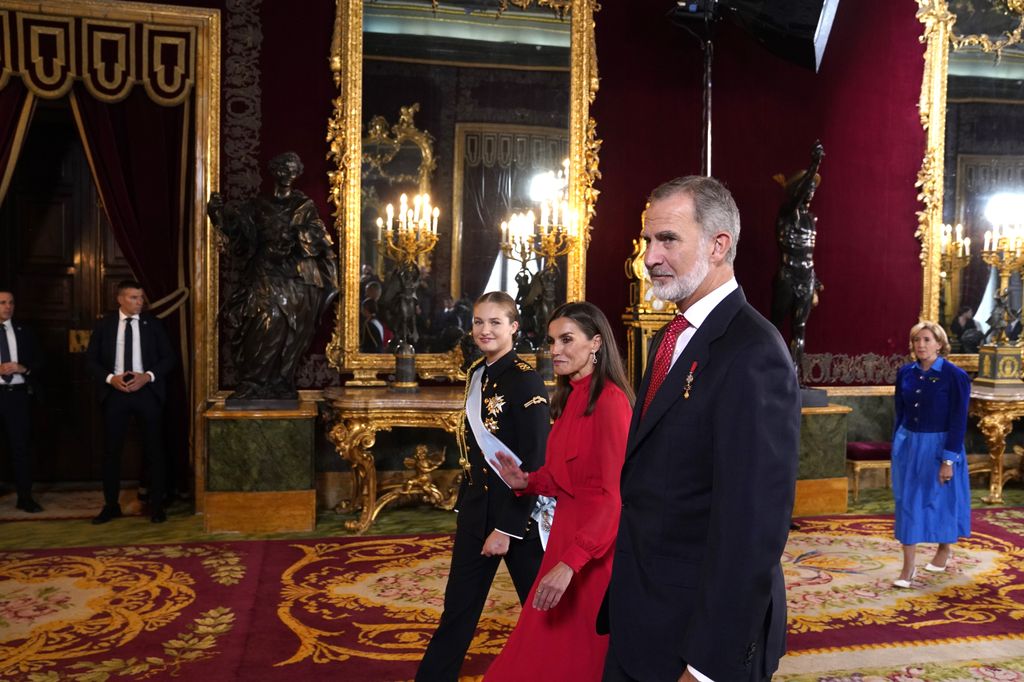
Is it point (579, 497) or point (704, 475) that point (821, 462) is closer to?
point (579, 497)

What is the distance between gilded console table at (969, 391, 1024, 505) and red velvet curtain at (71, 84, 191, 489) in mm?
6055

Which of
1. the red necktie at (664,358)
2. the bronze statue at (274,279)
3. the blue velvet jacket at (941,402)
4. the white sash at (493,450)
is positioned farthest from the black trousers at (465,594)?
the bronze statue at (274,279)

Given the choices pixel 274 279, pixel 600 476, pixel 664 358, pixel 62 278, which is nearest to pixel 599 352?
pixel 600 476

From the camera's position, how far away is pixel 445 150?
6.28 metres

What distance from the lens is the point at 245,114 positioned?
610 centimetres

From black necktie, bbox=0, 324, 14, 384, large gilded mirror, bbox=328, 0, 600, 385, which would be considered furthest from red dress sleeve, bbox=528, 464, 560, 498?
black necktie, bbox=0, 324, 14, 384

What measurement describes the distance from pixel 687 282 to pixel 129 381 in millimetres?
5058

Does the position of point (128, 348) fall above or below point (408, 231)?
below

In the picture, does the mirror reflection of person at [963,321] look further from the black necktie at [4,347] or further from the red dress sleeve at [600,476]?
the black necktie at [4,347]

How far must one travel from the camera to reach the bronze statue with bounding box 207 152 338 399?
18.4 ft

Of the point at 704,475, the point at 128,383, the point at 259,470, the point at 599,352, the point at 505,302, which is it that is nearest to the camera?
the point at 704,475

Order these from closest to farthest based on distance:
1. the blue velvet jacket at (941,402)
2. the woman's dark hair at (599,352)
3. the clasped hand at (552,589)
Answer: the clasped hand at (552,589), the woman's dark hair at (599,352), the blue velvet jacket at (941,402)

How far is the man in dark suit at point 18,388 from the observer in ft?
19.8

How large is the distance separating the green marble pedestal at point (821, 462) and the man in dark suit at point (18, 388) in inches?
214
